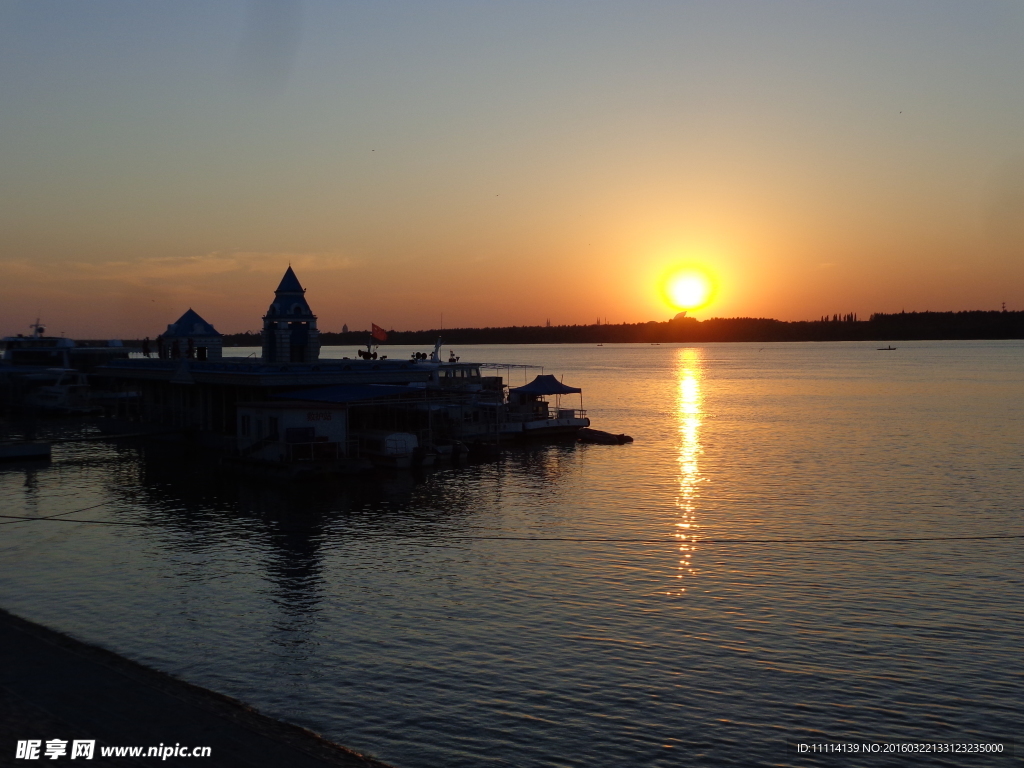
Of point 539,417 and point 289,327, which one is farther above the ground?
point 289,327

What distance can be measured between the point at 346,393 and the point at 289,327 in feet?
46.3

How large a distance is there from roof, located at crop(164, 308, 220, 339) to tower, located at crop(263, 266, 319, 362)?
8892 millimetres

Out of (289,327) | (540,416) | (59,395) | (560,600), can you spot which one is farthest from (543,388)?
(59,395)

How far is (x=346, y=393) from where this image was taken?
53.5 meters

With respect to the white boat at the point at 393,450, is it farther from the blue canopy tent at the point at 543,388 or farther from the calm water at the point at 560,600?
the blue canopy tent at the point at 543,388

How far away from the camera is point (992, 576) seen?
29.5 meters

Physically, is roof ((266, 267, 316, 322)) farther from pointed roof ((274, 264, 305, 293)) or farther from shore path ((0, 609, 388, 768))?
shore path ((0, 609, 388, 768))

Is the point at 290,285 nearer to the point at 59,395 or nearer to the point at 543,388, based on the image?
the point at 543,388

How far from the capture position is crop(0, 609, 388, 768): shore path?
1466cm

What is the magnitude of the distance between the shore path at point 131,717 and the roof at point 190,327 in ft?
181

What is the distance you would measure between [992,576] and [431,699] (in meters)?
20.9

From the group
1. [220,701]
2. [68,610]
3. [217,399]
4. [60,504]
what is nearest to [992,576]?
[220,701]

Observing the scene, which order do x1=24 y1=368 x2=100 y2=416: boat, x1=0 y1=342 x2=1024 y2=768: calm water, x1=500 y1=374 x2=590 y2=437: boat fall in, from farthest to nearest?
x1=24 y1=368 x2=100 y2=416: boat < x1=500 y1=374 x2=590 y2=437: boat < x1=0 y1=342 x2=1024 y2=768: calm water

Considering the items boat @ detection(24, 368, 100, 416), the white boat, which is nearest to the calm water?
the white boat
